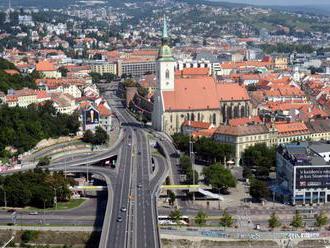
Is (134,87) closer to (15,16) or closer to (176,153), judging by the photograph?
(176,153)

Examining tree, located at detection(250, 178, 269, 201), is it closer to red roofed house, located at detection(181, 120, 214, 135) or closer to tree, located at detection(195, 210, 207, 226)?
tree, located at detection(195, 210, 207, 226)

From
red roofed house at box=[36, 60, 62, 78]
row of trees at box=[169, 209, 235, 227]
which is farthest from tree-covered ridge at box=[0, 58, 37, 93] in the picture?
row of trees at box=[169, 209, 235, 227]

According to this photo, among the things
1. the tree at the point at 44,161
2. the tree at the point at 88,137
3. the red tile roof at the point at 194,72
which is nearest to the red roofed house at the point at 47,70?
the red tile roof at the point at 194,72

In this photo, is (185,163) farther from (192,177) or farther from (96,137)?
(96,137)

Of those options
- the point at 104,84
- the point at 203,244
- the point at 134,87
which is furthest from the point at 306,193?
the point at 104,84

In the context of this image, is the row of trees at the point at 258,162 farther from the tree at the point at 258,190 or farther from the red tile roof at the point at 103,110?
the red tile roof at the point at 103,110

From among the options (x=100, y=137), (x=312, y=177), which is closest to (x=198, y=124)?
(x=100, y=137)
